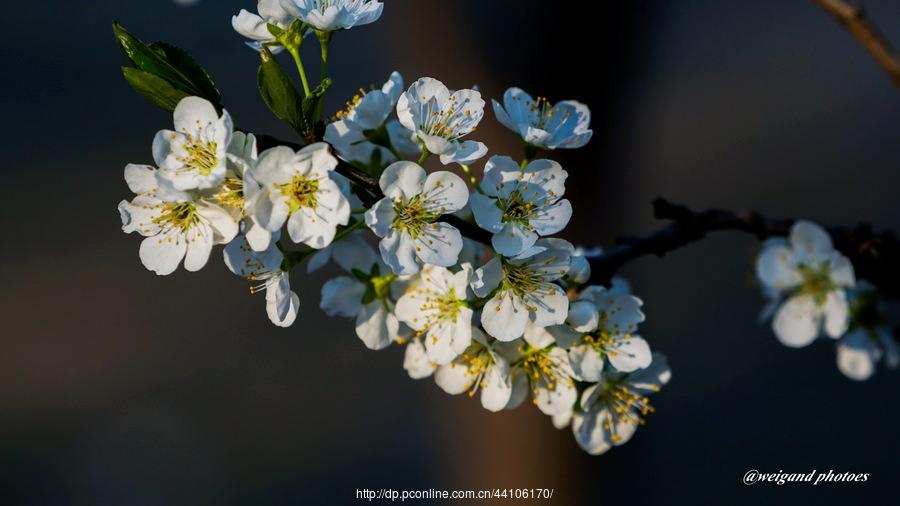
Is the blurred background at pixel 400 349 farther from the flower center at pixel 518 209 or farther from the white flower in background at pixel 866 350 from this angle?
the flower center at pixel 518 209

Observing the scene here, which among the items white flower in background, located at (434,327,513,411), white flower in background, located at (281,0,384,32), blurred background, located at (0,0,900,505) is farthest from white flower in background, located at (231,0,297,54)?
blurred background, located at (0,0,900,505)

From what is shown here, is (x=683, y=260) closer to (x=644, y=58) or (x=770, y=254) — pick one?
(x=644, y=58)

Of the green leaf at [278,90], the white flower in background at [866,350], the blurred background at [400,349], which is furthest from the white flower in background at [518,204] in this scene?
the blurred background at [400,349]

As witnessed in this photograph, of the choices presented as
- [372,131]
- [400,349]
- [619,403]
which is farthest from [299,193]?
[400,349]

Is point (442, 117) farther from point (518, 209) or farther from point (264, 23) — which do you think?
point (264, 23)

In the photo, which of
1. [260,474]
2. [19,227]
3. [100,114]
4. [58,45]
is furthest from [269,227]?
[58,45]
